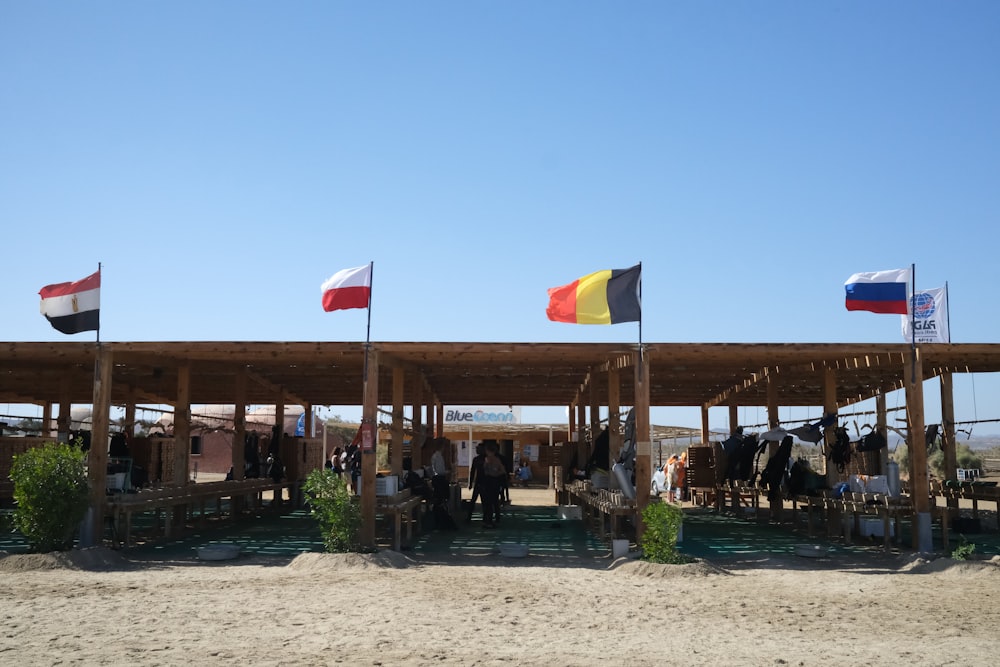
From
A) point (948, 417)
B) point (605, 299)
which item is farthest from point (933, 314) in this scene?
point (605, 299)

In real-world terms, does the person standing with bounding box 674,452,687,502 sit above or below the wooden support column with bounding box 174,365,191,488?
below

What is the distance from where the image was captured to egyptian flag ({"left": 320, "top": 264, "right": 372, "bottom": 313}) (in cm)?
1240

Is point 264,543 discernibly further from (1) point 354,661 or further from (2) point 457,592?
(1) point 354,661

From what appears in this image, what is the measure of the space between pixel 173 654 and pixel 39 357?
830 centimetres

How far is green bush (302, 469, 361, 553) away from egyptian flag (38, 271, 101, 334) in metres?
3.85

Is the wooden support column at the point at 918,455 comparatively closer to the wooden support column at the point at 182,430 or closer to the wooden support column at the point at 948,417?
the wooden support column at the point at 948,417

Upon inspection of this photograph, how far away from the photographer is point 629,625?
292 inches

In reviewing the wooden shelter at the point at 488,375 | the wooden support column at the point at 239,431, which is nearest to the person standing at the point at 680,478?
the wooden shelter at the point at 488,375

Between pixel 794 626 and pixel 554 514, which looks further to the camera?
pixel 554 514

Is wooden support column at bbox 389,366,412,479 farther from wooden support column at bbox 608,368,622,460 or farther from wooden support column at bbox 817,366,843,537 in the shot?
wooden support column at bbox 817,366,843,537

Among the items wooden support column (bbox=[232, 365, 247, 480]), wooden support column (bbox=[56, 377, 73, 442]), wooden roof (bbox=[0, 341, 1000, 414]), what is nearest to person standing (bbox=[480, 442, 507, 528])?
wooden roof (bbox=[0, 341, 1000, 414])

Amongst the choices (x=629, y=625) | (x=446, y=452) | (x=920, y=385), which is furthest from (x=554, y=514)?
(x=629, y=625)

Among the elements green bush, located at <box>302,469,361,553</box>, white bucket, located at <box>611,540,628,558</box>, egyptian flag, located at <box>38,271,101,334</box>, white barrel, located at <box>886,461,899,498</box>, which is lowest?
white bucket, located at <box>611,540,628,558</box>

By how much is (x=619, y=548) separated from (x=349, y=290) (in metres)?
4.84
